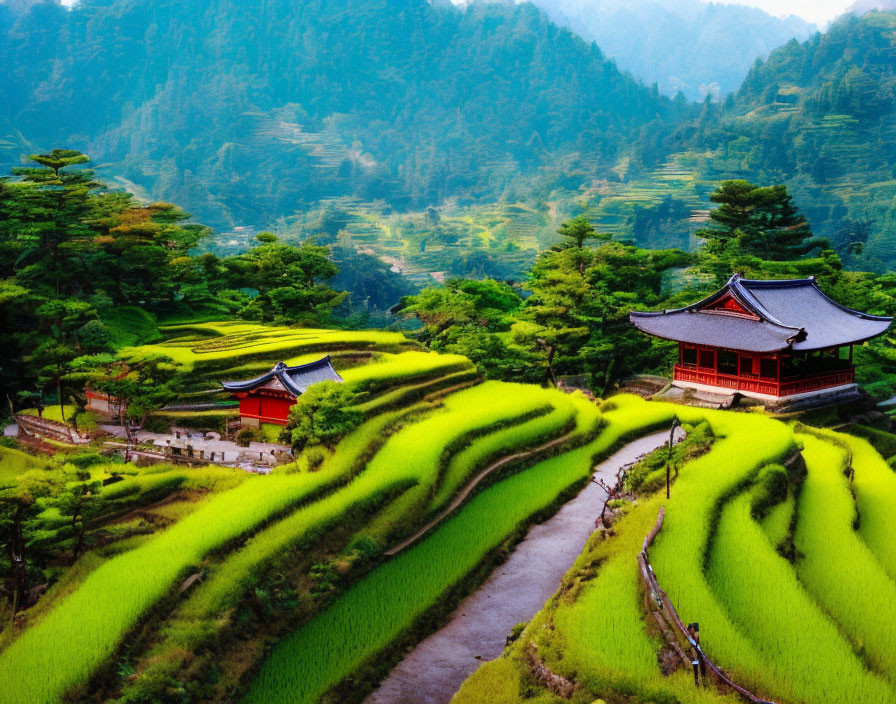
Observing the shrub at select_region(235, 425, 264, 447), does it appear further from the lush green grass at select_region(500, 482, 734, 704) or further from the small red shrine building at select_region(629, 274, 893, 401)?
the small red shrine building at select_region(629, 274, 893, 401)

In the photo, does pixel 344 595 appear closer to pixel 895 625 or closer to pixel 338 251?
pixel 895 625

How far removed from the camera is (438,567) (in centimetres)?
1339

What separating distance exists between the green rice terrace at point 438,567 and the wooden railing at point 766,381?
203 inches

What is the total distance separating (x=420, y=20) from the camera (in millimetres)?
124188

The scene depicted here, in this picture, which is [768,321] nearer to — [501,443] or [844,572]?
[501,443]

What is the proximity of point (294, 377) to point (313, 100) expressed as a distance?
4382 inches

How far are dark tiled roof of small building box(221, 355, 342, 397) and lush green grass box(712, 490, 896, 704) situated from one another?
34.2 feet

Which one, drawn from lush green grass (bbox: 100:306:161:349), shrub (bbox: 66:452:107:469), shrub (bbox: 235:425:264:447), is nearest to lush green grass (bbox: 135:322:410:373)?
lush green grass (bbox: 100:306:161:349)

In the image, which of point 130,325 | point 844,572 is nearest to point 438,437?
point 844,572

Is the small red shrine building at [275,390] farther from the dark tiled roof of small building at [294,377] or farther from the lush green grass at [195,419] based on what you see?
the lush green grass at [195,419]

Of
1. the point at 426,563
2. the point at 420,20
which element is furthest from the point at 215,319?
the point at 420,20

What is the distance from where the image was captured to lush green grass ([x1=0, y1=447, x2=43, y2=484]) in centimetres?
1667

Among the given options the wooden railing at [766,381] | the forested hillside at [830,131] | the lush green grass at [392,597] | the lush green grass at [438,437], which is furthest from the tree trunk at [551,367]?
the forested hillside at [830,131]

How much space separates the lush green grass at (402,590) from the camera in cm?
1043
